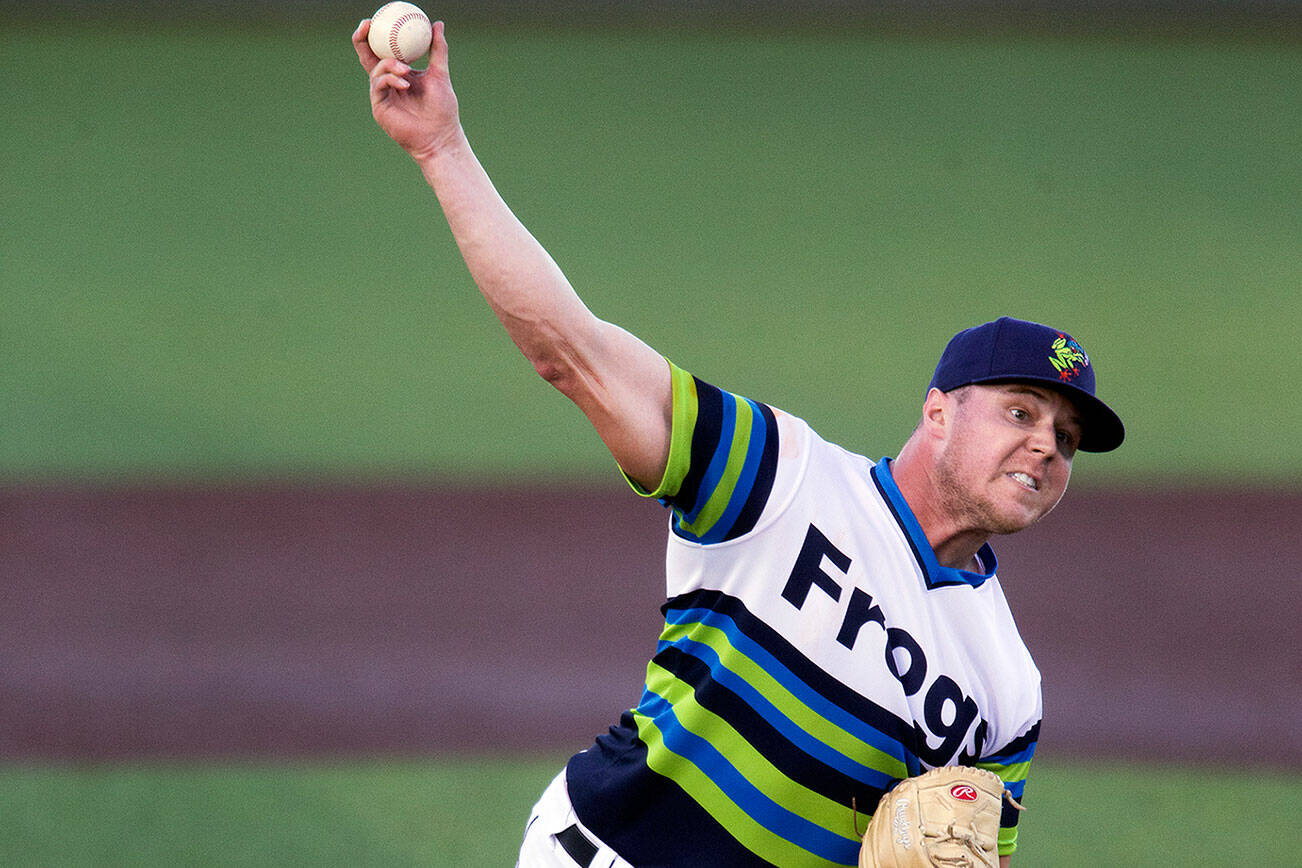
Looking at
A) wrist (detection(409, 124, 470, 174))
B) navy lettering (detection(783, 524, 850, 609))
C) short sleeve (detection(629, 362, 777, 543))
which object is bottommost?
navy lettering (detection(783, 524, 850, 609))

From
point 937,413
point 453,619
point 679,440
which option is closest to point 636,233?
point 453,619

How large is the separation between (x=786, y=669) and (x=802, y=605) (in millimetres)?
97

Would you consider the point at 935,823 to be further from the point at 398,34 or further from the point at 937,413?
the point at 398,34

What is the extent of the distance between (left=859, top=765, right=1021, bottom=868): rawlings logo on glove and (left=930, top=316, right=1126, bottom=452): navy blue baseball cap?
1.95 ft

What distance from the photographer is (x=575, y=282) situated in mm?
6551

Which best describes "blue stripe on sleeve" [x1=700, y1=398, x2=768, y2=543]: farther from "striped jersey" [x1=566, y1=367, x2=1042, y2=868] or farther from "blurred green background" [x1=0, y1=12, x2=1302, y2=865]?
"blurred green background" [x1=0, y1=12, x2=1302, y2=865]

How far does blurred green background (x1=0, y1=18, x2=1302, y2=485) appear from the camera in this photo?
6.05 meters

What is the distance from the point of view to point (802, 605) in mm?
1983

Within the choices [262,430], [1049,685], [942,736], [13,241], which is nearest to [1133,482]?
[1049,685]

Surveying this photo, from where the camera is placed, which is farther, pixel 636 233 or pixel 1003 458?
pixel 636 233

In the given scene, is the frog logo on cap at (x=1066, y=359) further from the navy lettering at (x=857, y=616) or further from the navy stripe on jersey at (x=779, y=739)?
the navy stripe on jersey at (x=779, y=739)

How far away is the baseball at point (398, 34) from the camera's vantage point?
187cm

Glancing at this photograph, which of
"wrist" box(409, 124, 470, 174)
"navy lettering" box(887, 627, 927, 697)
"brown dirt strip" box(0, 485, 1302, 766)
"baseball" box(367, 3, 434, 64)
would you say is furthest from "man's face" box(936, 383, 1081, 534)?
"brown dirt strip" box(0, 485, 1302, 766)

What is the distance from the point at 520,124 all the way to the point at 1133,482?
355cm
